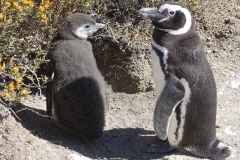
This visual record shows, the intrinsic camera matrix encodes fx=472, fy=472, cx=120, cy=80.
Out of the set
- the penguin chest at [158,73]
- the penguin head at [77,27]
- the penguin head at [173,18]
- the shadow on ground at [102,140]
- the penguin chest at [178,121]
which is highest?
the penguin head at [173,18]

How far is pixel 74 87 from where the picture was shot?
382 cm

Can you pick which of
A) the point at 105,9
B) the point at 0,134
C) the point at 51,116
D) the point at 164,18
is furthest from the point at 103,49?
the point at 0,134

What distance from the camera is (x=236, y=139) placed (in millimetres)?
4074

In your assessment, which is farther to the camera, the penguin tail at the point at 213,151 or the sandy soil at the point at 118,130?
the penguin tail at the point at 213,151

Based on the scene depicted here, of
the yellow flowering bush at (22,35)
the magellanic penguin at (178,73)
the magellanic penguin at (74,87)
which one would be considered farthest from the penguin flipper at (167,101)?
the yellow flowering bush at (22,35)

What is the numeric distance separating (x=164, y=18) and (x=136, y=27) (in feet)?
5.16

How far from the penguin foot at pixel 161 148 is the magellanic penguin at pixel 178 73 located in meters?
0.27

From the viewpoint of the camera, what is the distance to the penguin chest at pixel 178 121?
3.51 meters

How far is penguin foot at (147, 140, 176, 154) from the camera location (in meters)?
3.83

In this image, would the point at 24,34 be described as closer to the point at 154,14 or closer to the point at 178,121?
the point at 154,14

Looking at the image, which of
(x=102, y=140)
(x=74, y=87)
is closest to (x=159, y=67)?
(x=74, y=87)

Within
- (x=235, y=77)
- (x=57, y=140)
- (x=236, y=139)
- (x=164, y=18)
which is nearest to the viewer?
(x=164, y=18)

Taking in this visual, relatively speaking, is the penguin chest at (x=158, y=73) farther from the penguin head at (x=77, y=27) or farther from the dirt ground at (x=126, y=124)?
the penguin head at (x=77, y=27)

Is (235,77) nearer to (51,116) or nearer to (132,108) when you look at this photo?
(132,108)
